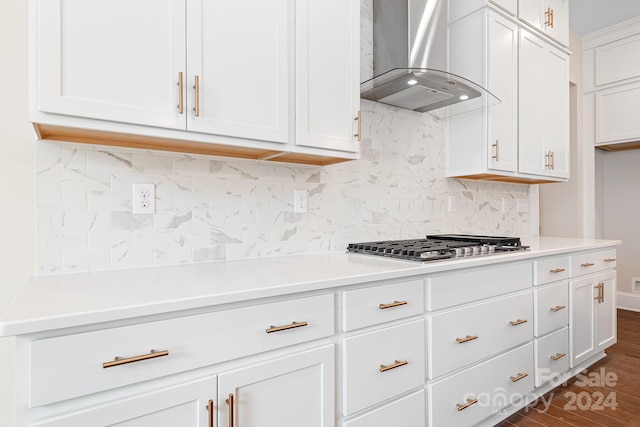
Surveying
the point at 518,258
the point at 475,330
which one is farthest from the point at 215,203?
the point at 518,258

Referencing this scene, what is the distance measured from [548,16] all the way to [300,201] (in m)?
2.60

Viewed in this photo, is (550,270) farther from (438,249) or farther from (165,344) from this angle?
(165,344)

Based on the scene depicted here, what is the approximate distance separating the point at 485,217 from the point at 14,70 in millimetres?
3015

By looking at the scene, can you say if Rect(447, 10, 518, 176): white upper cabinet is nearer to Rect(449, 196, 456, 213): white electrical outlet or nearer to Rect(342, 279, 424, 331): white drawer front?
Rect(449, 196, 456, 213): white electrical outlet

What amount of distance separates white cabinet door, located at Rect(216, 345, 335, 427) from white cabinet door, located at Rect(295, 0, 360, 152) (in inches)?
34.8

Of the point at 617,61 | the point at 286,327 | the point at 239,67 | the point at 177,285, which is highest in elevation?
the point at 617,61

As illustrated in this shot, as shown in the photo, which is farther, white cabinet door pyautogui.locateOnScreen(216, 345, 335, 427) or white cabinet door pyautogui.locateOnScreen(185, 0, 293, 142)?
white cabinet door pyautogui.locateOnScreen(185, 0, 293, 142)

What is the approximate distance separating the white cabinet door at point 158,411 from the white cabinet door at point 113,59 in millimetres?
812

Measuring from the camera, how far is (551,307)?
2215 mm

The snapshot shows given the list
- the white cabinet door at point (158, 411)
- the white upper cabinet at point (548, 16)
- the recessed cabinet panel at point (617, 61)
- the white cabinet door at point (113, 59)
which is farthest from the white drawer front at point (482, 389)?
the recessed cabinet panel at point (617, 61)

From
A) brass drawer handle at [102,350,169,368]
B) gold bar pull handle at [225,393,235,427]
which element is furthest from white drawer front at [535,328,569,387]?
brass drawer handle at [102,350,169,368]

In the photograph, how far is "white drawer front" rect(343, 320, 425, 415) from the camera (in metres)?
1.29

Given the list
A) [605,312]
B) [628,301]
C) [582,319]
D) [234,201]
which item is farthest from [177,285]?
[628,301]

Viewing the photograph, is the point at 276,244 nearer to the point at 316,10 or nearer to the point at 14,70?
the point at 316,10
